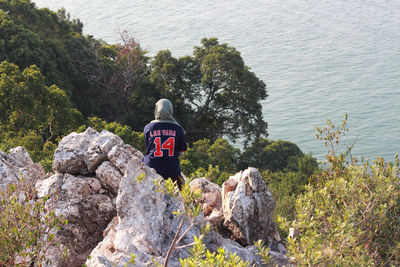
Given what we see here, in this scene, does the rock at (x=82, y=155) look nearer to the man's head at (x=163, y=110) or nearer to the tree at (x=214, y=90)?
the man's head at (x=163, y=110)

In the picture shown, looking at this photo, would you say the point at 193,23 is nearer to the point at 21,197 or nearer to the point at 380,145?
the point at 380,145

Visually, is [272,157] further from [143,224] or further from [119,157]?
[143,224]

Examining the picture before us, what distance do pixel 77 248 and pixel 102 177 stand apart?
1.42 metres

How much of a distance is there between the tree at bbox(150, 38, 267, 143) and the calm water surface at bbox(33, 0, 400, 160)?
818 cm

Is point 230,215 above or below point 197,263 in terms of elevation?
below

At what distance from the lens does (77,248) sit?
7.96m

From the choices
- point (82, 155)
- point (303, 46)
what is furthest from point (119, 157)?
point (303, 46)

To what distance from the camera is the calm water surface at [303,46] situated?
128 ft

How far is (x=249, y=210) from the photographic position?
845cm

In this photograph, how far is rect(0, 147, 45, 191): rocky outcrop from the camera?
28.6 ft

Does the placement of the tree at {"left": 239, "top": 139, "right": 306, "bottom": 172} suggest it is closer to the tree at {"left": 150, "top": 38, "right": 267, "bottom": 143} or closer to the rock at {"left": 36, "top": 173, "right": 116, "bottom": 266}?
the tree at {"left": 150, "top": 38, "right": 267, "bottom": 143}

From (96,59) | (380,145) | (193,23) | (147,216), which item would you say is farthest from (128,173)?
(193,23)

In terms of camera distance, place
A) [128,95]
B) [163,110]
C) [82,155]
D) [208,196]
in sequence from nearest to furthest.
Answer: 1. [163,110]
2. [82,155]
3. [208,196]
4. [128,95]

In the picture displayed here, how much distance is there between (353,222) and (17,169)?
6563 millimetres
